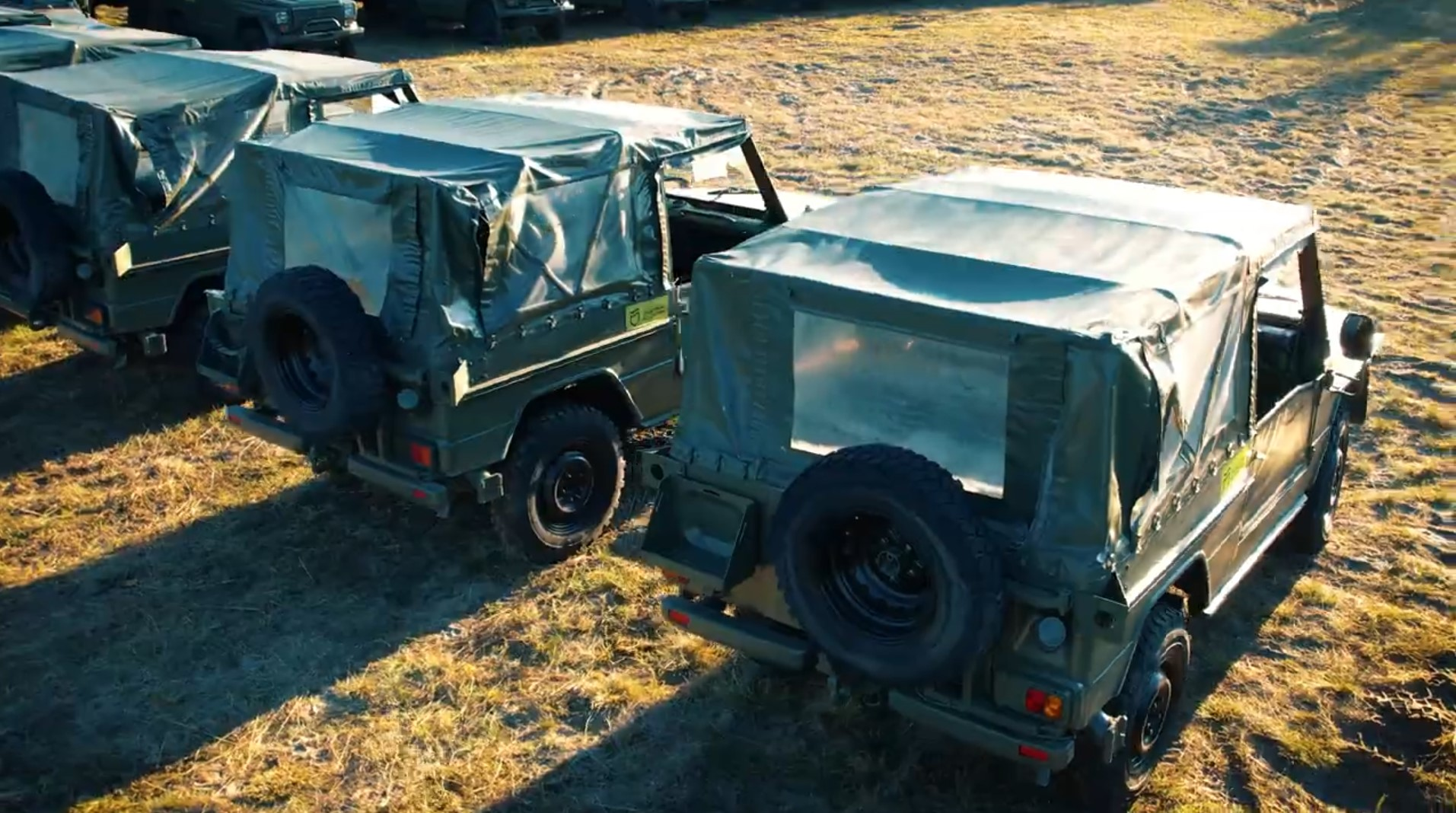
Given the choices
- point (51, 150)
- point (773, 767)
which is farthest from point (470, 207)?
point (51, 150)

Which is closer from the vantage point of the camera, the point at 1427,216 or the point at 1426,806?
the point at 1426,806

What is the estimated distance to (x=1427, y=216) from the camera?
12.4m

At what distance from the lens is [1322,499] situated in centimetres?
671

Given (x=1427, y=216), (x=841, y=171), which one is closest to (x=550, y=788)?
(x=841, y=171)

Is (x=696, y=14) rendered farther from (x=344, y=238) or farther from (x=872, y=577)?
(x=872, y=577)

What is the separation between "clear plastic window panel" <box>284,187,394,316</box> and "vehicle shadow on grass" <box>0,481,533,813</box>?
1.39m

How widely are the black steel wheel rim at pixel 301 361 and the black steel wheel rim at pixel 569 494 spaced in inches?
45.5

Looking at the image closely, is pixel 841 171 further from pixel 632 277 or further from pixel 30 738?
pixel 30 738

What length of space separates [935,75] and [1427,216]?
7.52 meters

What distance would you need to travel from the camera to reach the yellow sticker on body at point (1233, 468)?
517 centimetres

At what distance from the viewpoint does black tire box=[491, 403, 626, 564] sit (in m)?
6.51

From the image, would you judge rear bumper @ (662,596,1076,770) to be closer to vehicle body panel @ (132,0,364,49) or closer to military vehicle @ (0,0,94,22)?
military vehicle @ (0,0,94,22)

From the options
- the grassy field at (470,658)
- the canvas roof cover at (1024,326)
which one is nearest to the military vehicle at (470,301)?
the grassy field at (470,658)

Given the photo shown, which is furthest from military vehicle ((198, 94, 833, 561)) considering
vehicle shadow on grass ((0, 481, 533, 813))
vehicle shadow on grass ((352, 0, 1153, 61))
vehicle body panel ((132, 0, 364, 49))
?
vehicle shadow on grass ((352, 0, 1153, 61))
